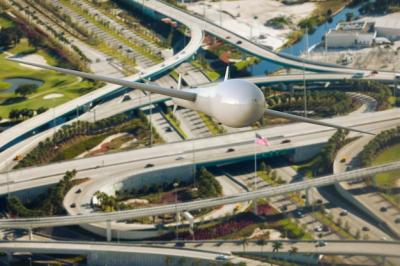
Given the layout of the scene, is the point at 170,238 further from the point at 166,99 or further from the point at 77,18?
the point at 77,18

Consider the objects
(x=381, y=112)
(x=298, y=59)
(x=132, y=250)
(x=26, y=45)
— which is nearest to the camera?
(x=132, y=250)

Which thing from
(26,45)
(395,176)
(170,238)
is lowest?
(170,238)

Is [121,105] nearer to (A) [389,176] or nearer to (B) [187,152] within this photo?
(B) [187,152]

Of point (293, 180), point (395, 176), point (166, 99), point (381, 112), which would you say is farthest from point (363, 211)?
point (166, 99)

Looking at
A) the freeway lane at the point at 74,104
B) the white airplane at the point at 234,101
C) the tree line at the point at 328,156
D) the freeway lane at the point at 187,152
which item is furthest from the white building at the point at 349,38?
the white airplane at the point at 234,101

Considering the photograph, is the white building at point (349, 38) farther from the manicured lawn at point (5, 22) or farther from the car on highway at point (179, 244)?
the car on highway at point (179, 244)

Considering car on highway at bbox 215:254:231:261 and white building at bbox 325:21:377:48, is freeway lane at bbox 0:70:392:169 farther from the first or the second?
car on highway at bbox 215:254:231:261

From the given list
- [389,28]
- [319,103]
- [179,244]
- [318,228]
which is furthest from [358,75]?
[179,244]
